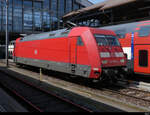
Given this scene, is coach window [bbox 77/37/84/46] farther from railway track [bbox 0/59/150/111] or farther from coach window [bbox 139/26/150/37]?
coach window [bbox 139/26/150/37]

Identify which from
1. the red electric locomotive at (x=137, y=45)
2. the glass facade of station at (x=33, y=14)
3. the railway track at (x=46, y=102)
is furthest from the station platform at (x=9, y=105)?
the glass facade of station at (x=33, y=14)

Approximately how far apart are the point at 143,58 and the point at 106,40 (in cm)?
287

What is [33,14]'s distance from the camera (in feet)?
170

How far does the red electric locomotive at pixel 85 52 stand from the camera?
29.9 feet

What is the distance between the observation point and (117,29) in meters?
13.1

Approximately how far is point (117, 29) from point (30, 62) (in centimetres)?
843

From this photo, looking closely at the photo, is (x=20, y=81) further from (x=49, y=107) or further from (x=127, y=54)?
(x=127, y=54)

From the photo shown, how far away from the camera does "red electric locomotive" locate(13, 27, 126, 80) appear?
9.11 metres

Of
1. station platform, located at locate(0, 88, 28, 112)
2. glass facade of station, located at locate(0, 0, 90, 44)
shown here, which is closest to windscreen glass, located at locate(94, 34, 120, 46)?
station platform, located at locate(0, 88, 28, 112)

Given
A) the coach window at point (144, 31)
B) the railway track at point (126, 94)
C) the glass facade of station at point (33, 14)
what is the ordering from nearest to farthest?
the railway track at point (126, 94), the coach window at point (144, 31), the glass facade of station at point (33, 14)

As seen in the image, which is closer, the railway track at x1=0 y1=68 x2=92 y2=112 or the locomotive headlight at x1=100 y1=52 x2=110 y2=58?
the railway track at x1=0 y1=68 x2=92 y2=112

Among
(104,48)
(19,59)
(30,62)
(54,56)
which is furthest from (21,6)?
(104,48)

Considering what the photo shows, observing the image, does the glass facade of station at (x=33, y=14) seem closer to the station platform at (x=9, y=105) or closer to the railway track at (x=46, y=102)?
the railway track at (x=46, y=102)

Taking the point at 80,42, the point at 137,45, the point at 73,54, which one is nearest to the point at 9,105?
the point at 73,54
